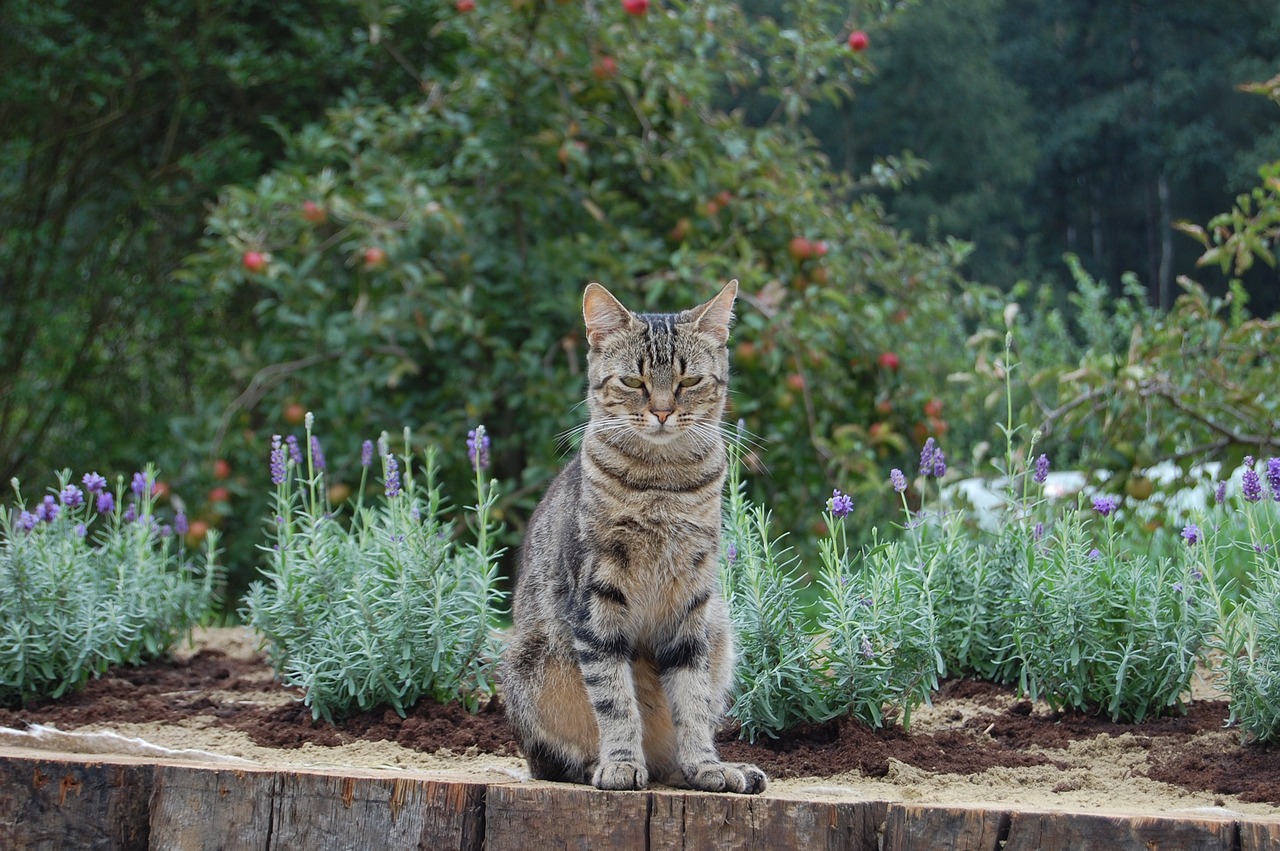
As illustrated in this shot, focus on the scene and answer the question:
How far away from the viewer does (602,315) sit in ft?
10.9

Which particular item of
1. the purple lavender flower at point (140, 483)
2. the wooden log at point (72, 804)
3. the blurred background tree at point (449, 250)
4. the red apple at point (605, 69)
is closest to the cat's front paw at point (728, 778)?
the wooden log at point (72, 804)

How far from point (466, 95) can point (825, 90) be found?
184 centimetres

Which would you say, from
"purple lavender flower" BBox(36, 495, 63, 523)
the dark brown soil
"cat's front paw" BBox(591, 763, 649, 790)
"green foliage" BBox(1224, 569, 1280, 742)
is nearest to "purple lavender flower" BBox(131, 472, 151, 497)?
"purple lavender flower" BBox(36, 495, 63, 523)

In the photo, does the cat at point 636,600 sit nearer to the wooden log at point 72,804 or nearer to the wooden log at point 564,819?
the wooden log at point 564,819

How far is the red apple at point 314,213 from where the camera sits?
222 inches

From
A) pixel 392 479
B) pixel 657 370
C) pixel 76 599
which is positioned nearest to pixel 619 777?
pixel 657 370

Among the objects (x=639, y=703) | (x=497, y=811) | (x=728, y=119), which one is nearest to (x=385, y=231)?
(x=728, y=119)

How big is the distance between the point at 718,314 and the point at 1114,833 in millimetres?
1613

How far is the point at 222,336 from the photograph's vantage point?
8.51 m

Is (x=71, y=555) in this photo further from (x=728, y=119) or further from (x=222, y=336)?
(x=222, y=336)

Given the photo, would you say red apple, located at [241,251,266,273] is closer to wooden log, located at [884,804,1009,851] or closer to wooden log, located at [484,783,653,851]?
wooden log, located at [484,783,653,851]

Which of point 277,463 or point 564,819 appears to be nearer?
point 564,819

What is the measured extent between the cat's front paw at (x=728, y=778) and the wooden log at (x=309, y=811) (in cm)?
49

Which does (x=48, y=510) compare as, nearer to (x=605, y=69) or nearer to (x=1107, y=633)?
(x=605, y=69)
